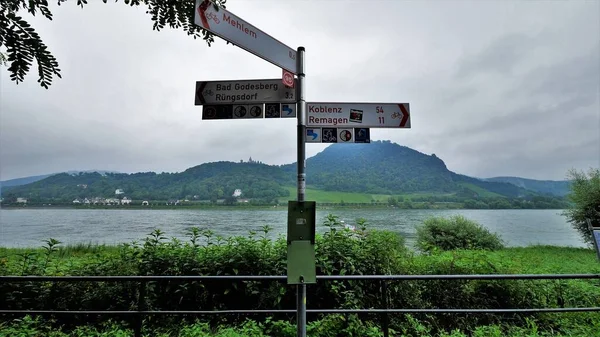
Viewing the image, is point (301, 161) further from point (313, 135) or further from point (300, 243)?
point (300, 243)

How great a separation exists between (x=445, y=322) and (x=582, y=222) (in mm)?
19792

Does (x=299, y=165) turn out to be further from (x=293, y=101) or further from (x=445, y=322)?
(x=445, y=322)

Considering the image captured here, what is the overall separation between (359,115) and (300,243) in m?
0.94

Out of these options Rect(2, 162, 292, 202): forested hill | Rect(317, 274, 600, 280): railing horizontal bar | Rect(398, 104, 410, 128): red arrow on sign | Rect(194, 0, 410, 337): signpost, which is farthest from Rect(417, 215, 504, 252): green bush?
Rect(2, 162, 292, 202): forested hill

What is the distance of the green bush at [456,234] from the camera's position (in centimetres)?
1121

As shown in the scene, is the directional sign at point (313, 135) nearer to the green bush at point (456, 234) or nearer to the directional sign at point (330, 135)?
the directional sign at point (330, 135)

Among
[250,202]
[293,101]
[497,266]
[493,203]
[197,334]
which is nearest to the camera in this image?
[293,101]

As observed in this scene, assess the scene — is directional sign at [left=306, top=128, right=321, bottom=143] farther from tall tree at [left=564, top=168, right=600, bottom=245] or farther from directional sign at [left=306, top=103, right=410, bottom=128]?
tall tree at [left=564, top=168, right=600, bottom=245]

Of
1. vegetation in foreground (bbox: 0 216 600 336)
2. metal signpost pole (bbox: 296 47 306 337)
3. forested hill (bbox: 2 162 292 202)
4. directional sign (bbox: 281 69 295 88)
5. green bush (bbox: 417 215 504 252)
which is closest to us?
metal signpost pole (bbox: 296 47 306 337)

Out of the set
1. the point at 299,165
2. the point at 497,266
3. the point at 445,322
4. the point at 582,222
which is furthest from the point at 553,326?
the point at 582,222

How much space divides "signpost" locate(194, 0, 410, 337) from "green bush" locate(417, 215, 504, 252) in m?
10.8

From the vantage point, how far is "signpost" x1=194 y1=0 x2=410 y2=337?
1487mm

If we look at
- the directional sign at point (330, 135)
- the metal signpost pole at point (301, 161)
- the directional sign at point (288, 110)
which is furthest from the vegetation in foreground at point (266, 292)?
the directional sign at point (288, 110)

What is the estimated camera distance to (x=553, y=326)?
3541 millimetres
